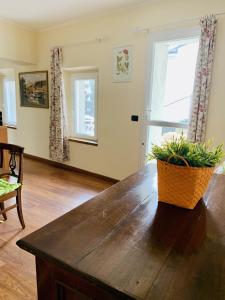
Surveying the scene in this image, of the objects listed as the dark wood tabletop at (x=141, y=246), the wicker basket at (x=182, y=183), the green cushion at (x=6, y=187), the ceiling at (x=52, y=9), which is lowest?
the green cushion at (x=6, y=187)

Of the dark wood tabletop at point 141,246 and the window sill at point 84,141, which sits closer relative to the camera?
the dark wood tabletop at point 141,246

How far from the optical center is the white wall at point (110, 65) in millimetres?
2504

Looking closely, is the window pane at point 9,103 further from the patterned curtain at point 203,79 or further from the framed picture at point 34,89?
the patterned curtain at point 203,79

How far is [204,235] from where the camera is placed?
0.75 m

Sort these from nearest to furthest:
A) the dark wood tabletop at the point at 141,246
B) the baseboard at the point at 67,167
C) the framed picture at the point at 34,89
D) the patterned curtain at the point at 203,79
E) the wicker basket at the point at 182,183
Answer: the dark wood tabletop at the point at 141,246
the wicker basket at the point at 182,183
the patterned curtain at the point at 203,79
the baseboard at the point at 67,167
the framed picture at the point at 34,89

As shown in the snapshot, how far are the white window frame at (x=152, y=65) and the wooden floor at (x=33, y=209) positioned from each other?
111 cm

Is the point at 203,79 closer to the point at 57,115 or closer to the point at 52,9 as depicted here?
the point at 52,9

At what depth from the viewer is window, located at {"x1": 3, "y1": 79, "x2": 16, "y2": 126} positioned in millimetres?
5480

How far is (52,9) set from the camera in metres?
3.14

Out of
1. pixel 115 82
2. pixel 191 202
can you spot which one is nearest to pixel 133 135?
pixel 115 82

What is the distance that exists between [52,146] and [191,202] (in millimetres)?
3571

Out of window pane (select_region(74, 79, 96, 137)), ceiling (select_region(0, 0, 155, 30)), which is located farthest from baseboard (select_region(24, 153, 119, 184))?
ceiling (select_region(0, 0, 155, 30))

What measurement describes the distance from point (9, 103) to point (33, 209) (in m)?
3.92

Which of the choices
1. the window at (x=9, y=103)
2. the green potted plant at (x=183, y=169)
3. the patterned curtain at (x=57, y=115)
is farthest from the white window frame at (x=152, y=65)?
the window at (x=9, y=103)
